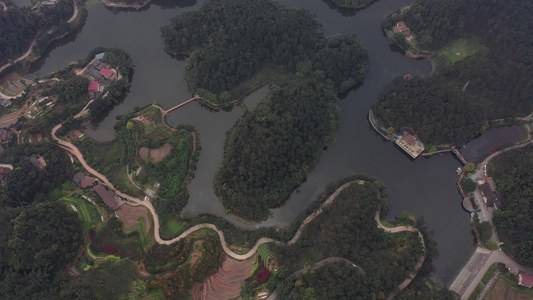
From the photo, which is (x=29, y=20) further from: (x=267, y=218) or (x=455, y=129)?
(x=455, y=129)

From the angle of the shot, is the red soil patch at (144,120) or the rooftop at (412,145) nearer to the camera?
the rooftop at (412,145)

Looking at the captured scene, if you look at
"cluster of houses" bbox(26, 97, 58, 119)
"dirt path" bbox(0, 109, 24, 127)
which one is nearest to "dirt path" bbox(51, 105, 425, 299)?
"cluster of houses" bbox(26, 97, 58, 119)

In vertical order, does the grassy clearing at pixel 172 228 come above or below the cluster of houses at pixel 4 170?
below

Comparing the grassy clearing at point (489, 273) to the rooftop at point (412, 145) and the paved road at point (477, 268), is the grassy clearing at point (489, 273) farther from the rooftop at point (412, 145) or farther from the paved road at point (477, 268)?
the rooftop at point (412, 145)

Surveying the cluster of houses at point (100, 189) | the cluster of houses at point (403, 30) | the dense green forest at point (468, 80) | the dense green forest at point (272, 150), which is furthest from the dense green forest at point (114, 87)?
the cluster of houses at point (403, 30)

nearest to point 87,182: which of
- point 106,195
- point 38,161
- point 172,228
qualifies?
point 106,195

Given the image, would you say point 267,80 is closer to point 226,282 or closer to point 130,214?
point 130,214
